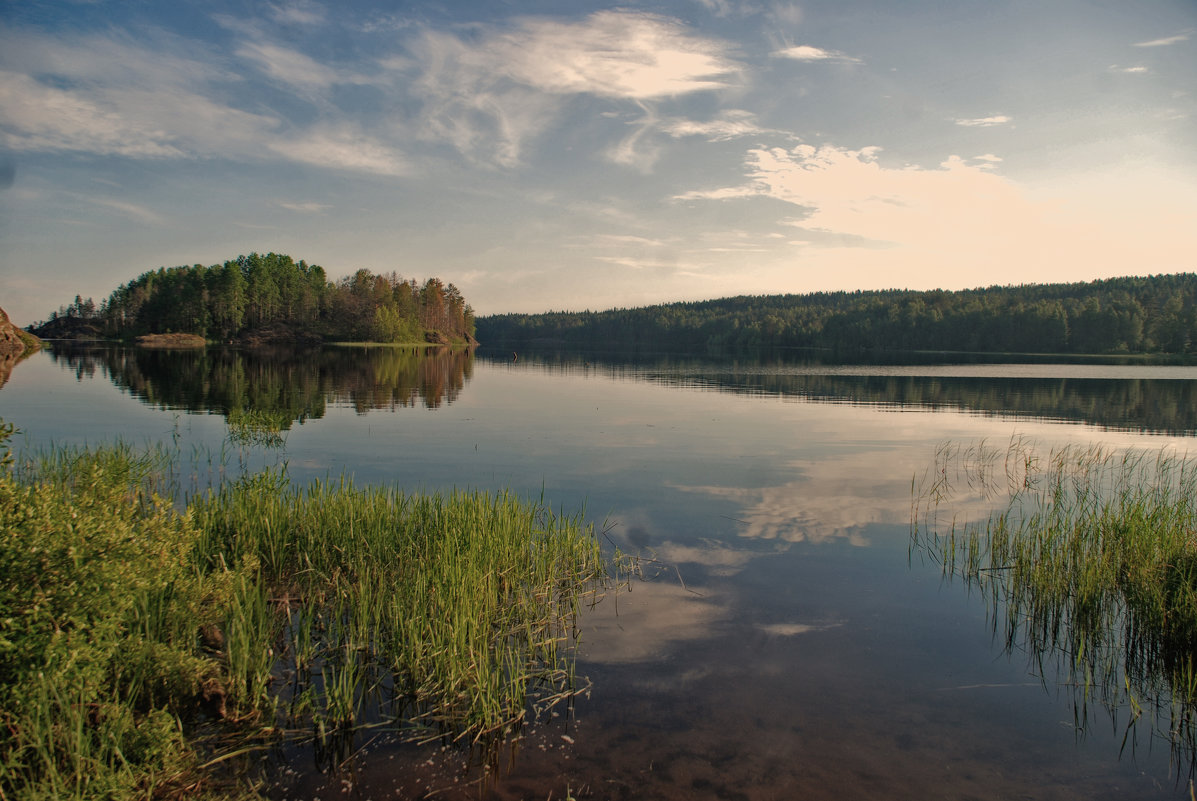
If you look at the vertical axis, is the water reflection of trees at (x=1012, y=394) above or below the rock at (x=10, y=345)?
below

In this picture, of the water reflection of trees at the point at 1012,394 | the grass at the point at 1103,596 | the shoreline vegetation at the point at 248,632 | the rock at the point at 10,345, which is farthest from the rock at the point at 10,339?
the grass at the point at 1103,596

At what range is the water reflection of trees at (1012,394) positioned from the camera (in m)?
36.1

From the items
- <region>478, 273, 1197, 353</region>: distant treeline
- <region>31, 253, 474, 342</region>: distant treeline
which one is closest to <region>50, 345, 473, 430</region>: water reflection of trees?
<region>31, 253, 474, 342</region>: distant treeline

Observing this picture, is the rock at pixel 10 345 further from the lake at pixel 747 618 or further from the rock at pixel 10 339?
the lake at pixel 747 618

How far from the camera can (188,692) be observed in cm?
647

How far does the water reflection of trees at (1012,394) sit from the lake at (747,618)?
2.63m

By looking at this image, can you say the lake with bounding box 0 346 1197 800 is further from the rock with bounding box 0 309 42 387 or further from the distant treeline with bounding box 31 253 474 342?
the distant treeline with bounding box 31 253 474 342

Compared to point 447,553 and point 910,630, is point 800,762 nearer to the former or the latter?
point 910,630

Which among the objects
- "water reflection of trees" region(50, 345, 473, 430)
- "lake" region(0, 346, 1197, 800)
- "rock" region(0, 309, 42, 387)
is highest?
"rock" region(0, 309, 42, 387)

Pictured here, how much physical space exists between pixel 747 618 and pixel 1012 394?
49.5 meters

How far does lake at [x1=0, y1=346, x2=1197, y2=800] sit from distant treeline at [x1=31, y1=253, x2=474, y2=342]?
380 ft

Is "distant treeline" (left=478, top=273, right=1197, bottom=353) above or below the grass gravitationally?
above

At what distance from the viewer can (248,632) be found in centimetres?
754

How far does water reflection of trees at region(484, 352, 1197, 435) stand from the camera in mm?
36125
